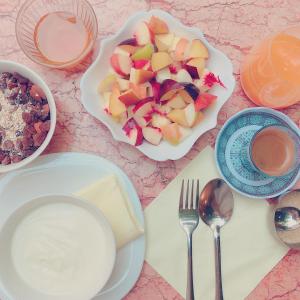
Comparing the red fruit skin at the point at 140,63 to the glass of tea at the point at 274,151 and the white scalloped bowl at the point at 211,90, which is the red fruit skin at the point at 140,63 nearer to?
the white scalloped bowl at the point at 211,90

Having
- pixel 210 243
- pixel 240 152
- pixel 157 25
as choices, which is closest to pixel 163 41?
pixel 157 25

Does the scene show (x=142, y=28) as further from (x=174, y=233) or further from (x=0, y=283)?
(x=0, y=283)

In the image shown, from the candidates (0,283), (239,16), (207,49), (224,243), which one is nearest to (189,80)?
(207,49)

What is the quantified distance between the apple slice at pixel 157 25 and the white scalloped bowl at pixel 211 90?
0.01m

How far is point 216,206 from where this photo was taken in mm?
897

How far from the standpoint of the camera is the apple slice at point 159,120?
2.92ft

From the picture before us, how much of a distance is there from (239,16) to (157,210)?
0.38 metres

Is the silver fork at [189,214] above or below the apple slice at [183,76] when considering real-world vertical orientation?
below

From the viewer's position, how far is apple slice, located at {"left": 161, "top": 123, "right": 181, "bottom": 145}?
88 cm

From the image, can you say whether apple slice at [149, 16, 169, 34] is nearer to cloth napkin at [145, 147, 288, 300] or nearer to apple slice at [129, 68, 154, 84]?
apple slice at [129, 68, 154, 84]

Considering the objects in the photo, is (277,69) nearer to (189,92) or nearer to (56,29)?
(189,92)

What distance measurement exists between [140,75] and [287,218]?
0.35 metres

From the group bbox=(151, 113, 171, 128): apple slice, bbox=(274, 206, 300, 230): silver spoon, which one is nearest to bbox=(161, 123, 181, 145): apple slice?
bbox=(151, 113, 171, 128): apple slice

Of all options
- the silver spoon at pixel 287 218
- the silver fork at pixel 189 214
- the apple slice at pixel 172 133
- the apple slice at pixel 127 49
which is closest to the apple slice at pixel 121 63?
the apple slice at pixel 127 49
